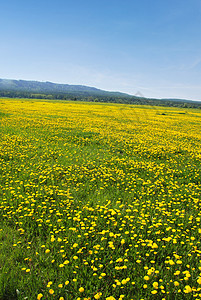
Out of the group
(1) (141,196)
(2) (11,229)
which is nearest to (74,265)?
(2) (11,229)

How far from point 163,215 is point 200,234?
92cm

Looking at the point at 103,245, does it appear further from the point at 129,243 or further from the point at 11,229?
the point at 11,229

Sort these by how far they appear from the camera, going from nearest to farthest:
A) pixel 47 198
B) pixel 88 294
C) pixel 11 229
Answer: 1. pixel 88 294
2. pixel 11 229
3. pixel 47 198

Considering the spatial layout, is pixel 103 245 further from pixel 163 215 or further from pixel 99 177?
pixel 99 177

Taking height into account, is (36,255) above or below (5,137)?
below

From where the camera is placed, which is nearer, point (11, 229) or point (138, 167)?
point (11, 229)

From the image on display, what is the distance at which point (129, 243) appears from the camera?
3.91 meters

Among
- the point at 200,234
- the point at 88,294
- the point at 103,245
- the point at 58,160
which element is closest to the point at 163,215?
the point at 200,234

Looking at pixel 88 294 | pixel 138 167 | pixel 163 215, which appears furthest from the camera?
pixel 138 167

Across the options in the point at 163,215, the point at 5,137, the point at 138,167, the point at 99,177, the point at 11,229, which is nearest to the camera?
the point at 11,229

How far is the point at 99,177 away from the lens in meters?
7.26

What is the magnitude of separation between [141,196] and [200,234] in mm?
1919

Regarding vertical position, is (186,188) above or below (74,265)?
above

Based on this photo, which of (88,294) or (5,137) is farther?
(5,137)
